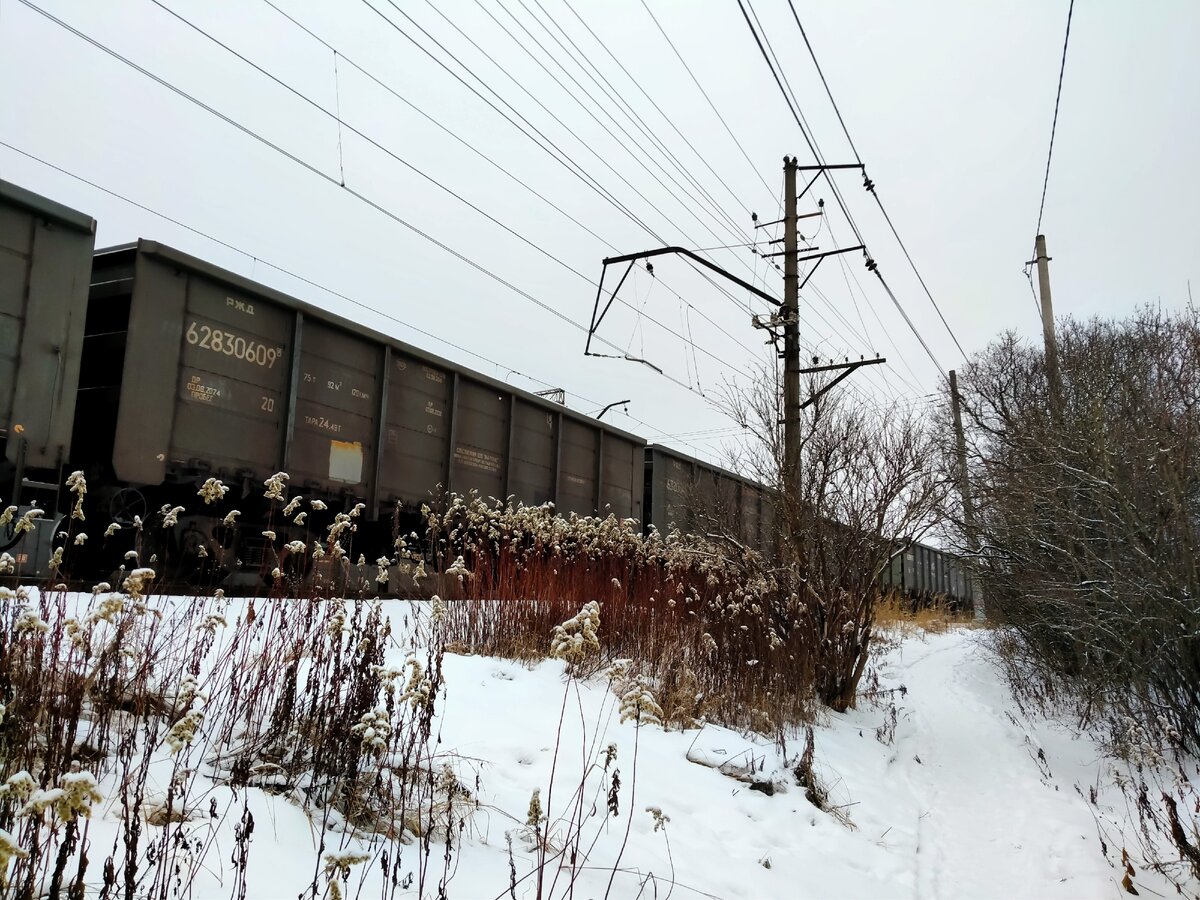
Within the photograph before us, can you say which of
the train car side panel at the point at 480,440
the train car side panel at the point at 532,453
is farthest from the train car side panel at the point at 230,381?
the train car side panel at the point at 532,453

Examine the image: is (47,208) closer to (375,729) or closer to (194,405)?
(194,405)

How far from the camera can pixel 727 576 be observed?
8.38 meters

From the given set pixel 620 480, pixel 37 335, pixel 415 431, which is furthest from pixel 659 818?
pixel 620 480

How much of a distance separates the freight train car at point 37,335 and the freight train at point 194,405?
11 mm

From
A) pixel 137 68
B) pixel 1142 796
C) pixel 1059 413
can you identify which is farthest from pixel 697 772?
pixel 137 68

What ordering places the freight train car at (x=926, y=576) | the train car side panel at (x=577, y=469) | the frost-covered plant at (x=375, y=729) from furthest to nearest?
the freight train car at (x=926, y=576) → the train car side panel at (x=577, y=469) → the frost-covered plant at (x=375, y=729)

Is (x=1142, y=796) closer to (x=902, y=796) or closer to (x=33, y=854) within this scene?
(x=902, y=796)

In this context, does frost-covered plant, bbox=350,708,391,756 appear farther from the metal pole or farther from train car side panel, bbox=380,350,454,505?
train car side panel, bbox=380,350,454,505

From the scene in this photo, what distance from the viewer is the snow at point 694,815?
251cm

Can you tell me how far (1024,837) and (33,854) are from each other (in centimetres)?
512

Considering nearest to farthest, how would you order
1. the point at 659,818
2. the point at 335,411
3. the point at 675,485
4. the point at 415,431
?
the point at 659,818 → the point at 335,411 → the point at 415,431 → the point at 675,485

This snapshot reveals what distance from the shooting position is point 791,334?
11.0 metres

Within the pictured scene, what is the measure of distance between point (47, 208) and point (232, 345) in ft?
5.92

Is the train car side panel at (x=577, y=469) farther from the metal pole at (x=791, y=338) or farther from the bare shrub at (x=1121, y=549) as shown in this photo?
the bare shrub at (x=1121, y=549)
